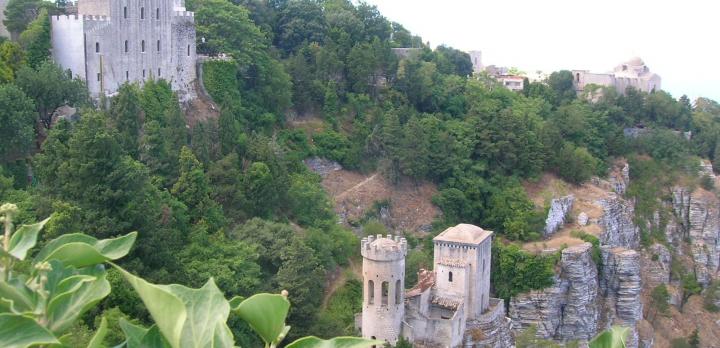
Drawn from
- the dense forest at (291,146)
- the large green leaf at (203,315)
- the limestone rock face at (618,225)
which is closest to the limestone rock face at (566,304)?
the dense forest at (291,146)

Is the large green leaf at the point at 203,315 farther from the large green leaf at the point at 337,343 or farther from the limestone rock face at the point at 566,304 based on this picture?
the limestone rock face at the point at 566,304

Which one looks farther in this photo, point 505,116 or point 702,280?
point 702,280

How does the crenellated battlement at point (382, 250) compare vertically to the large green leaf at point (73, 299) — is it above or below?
below

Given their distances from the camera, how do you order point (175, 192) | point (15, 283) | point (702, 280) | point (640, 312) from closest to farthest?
point (15, 283), point (175, 192), point (640, 312), point (702, 280)

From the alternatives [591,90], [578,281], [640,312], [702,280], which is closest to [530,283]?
[578,281]

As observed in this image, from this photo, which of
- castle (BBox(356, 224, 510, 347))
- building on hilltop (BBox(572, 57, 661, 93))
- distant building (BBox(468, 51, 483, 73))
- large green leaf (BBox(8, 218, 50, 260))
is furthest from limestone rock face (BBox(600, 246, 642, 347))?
large green leaf (BBox(8, 218, 50, 260))

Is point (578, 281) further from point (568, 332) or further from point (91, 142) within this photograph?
point (91, 142)

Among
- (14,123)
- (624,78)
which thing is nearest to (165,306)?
(14,123)
